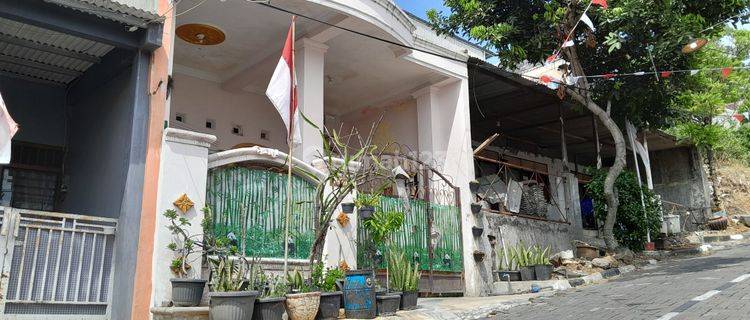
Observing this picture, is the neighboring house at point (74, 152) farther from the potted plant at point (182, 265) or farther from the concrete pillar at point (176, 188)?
the potted plant at point (182, 265)

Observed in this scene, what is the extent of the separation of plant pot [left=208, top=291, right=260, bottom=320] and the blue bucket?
172 centimetres

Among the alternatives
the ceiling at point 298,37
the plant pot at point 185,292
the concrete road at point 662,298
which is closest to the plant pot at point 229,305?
the plant pot at point 185,292

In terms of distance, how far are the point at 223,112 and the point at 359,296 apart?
7129 mm

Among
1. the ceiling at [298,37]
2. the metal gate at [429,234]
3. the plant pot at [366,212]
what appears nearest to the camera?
the plant pot at [366,212]

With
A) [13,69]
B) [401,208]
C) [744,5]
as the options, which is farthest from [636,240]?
[13,69]

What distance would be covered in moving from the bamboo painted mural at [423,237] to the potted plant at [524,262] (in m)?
1.60

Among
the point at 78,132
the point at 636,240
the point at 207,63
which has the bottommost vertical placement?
the point at 636,240

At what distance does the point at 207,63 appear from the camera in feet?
42.5

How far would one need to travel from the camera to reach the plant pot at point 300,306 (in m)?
7.44

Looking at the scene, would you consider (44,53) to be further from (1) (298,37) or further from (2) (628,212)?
(2) (628,212)

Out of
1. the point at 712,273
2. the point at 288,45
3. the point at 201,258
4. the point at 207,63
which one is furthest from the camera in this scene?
the point at 207,63

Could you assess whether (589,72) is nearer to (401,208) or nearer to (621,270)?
(621,270)

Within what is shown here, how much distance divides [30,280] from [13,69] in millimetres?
4291

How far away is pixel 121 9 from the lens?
296 inches
